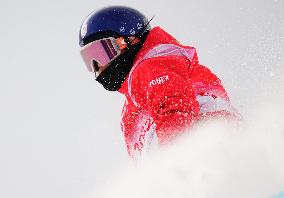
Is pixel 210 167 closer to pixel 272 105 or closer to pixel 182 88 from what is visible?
pixel 182 88

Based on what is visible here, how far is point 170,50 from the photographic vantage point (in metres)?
3.33

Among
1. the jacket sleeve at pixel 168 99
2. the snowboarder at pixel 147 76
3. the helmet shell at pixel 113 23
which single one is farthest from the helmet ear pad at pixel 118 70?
the jacket sleeve at pixel 168 99

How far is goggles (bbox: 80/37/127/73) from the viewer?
3836mm

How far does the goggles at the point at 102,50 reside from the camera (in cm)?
384

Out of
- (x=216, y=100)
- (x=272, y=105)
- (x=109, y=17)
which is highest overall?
(x=109, y=17)

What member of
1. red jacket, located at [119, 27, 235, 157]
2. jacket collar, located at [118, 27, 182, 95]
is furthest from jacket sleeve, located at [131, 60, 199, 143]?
jacket collar, located at [118, 27, 182, 95]

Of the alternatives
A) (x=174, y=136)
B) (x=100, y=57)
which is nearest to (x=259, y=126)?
(x=174, y=136)

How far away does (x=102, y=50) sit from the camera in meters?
3.83

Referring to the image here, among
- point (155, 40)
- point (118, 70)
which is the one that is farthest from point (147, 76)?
point (118, 70)

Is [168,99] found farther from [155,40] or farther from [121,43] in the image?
[121,43]

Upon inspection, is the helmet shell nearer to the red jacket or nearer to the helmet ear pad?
the helmet ear pad

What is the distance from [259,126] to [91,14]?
1762 mm

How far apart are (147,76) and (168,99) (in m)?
0.28

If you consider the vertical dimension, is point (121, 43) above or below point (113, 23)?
below
